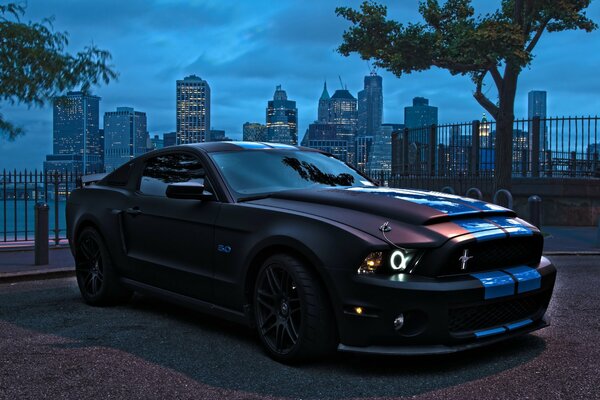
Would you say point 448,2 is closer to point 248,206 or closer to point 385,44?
point 385,44

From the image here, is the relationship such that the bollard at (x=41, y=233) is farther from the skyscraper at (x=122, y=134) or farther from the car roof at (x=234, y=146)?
the skyscraper at (x=122, y=134)

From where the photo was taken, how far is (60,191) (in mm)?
13531

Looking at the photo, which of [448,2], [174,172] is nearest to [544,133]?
[448,2]

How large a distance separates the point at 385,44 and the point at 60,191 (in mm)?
10497

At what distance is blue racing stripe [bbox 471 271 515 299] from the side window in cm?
243

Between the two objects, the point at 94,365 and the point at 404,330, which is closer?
the point at 404,330

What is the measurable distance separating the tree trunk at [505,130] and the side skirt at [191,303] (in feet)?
42.0

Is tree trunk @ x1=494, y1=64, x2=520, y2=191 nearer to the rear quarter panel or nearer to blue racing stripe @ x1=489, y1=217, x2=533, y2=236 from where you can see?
the rear quarter panel

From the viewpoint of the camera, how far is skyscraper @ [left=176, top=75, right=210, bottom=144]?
13688 cm

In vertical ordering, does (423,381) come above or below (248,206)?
below

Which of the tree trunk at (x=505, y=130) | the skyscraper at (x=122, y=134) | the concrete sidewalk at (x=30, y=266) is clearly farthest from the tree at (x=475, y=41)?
the skyscraper at (x=122, y=134)

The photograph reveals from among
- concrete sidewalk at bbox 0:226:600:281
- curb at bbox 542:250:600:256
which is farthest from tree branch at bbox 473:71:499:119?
curb at bbox 542:250:600:256

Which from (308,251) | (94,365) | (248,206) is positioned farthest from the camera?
(248,206)

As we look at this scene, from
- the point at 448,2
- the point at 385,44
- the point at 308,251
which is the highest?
the point at 448,2
